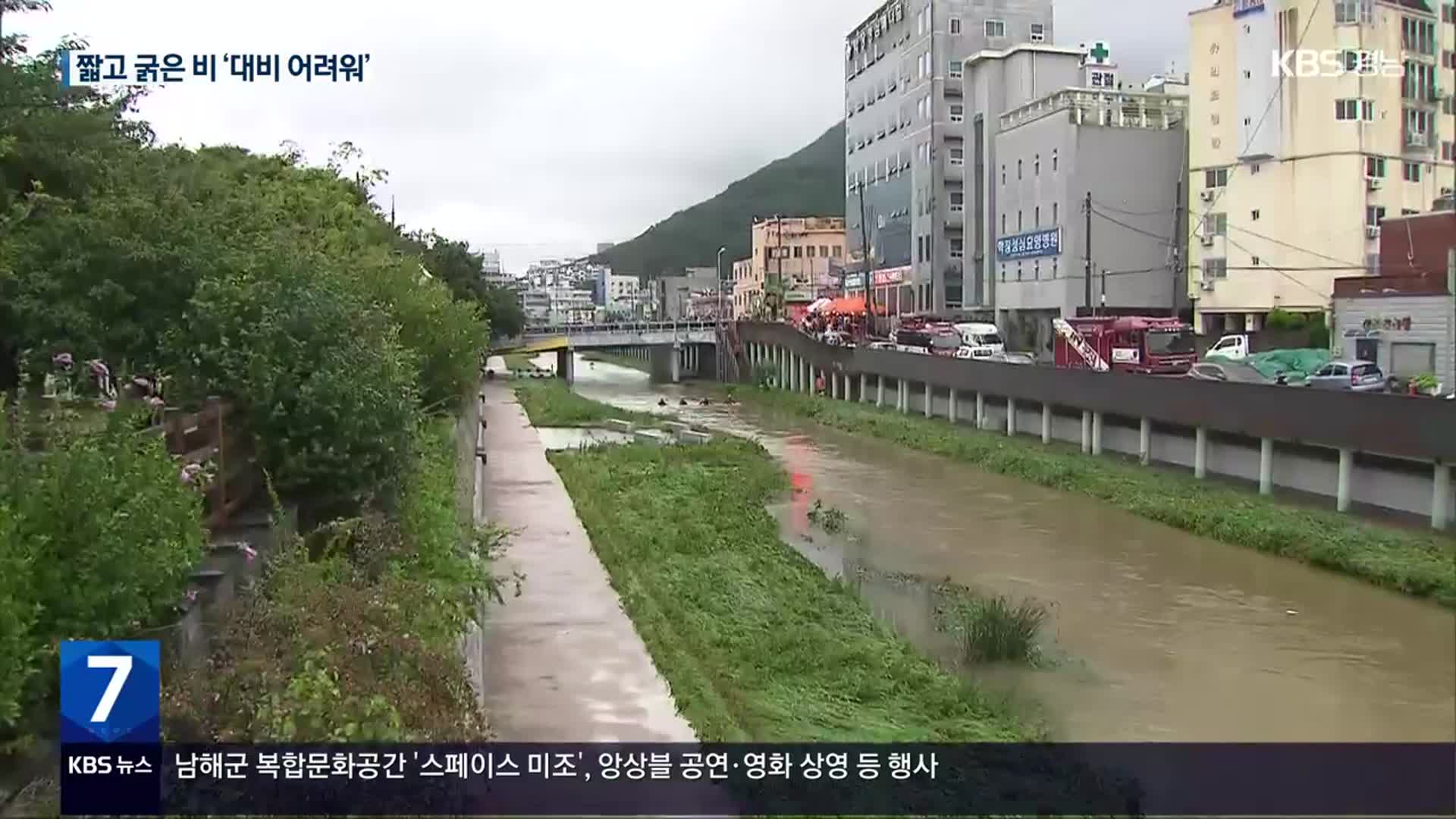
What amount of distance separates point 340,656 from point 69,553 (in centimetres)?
143

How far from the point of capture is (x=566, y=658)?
10.5 metres

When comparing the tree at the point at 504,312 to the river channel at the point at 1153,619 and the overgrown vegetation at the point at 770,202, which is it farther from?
the overgrown vegetation at the point at 770,202

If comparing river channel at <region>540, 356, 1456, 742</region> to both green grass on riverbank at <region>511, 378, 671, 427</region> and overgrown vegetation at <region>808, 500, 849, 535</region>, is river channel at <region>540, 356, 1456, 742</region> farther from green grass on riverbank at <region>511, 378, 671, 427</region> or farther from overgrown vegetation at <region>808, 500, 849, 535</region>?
green grass on riverbank at <region>511, 378, 671, 427</region>

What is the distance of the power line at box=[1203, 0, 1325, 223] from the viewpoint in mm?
41188

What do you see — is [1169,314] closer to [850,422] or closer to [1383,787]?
[850,422]

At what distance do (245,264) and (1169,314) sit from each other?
45029 millimetres

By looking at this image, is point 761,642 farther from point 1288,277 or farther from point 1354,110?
point 1354,110

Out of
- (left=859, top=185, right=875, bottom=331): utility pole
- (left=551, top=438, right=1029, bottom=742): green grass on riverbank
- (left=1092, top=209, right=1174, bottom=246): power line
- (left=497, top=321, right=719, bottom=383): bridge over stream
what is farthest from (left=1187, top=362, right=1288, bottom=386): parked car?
(left=497, top=321, right=719, bottom=383): bridge over stream

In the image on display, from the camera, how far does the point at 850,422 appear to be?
143 ft

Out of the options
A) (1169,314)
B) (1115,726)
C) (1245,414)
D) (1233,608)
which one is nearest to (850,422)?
(1169,314)

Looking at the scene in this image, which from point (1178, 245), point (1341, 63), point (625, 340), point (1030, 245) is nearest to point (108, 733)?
point (1341, 63)

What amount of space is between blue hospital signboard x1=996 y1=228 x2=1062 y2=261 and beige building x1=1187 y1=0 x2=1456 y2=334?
25.8 feet

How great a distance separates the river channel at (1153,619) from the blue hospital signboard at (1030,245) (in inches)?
1039

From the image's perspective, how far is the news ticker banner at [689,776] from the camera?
19.0 ft
